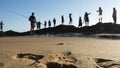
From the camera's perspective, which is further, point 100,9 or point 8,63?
point 100,9

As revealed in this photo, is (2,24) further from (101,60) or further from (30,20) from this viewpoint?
(101,60)

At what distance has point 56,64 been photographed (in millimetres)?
3527

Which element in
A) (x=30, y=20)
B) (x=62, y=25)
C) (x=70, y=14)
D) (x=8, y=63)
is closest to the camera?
(x=8, y=63)

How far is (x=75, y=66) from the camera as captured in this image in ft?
11.8

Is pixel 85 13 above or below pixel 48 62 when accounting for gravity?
above

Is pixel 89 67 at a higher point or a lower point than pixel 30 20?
lower

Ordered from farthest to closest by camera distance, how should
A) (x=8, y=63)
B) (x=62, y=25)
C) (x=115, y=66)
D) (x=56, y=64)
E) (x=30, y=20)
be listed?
(x=62, y=25) → (x=30, y=20) → (x=115, y=66) → (x=56, y=64) → (x=8, y=63)

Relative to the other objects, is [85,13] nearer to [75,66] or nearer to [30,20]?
[30,20]

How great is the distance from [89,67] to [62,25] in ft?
134

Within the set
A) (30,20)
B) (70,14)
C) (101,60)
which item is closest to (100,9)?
(70,14)

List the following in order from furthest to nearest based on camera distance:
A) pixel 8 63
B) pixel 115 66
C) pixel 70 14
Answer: pixel 70 14, pixel 115 66, pixel 8 63

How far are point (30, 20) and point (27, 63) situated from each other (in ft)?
65.8

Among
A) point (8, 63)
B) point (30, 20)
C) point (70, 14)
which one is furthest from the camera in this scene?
point (70, 14)

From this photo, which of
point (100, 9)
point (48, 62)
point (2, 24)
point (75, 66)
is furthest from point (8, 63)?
point (2, 24)
